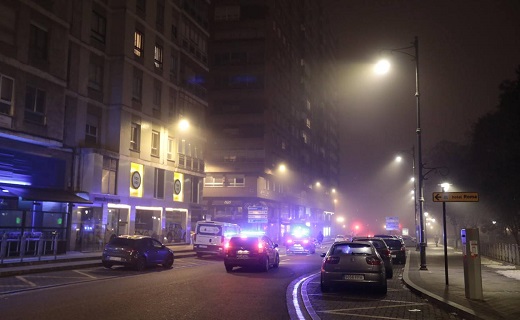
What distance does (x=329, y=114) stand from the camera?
389ft

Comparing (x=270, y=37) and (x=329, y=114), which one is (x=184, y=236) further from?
(x=329, y=114)

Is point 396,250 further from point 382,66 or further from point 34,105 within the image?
point 34,105

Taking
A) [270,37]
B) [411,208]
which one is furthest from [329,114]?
[270,37]

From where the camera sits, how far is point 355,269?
47.1ft

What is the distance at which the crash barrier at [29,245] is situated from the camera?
75.3 feet

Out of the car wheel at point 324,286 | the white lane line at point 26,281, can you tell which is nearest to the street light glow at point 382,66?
the car wheel at point 324,286

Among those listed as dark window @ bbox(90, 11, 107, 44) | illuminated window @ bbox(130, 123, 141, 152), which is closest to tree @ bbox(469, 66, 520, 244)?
illuminated window @ bbox(130, 123, 141, 152)

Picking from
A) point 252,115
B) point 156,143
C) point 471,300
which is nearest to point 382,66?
point 471,300

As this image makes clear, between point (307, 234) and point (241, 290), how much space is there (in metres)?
25.4

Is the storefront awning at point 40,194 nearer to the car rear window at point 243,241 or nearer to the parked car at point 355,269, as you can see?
the car rear window at point 243,241

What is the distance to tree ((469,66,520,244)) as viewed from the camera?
69.2 feet

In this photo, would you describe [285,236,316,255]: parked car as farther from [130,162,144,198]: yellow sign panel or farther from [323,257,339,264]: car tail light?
[323,257,339,264]: car tail light

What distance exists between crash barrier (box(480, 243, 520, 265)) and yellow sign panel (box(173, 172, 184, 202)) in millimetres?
25482

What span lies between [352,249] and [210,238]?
17.7 m
